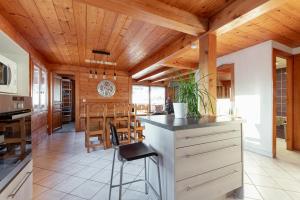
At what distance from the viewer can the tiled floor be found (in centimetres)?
177

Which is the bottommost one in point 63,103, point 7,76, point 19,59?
point 63,103

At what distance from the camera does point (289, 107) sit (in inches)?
134

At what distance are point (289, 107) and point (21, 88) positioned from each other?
5.17 metres

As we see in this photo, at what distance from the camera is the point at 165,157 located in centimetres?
136

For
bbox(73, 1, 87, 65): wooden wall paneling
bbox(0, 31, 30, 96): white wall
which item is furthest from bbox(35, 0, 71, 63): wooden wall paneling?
bbox(0, 31, 30, 96): white wall

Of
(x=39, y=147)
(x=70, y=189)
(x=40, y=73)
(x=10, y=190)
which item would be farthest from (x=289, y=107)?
(x=40, y=73)

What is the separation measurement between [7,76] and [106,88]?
175 inches

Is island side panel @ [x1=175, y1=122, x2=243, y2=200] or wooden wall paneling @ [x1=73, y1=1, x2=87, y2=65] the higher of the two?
wooden wall paneling @ [x1=73, y1=1, x2=87, y2=65]

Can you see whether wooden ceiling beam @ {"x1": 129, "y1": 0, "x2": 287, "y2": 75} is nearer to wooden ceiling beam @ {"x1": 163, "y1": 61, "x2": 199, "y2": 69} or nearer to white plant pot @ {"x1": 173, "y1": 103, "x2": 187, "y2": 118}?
white plant pot @ {"x1": 173, "y1": 103, "x2": 187, "y2": 118}

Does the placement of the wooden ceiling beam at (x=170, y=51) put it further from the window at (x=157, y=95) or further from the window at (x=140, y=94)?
the window at (x=157, y=95)

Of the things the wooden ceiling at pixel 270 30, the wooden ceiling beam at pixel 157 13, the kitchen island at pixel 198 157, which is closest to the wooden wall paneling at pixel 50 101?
the wooden ceiling beam at pixel 157 13

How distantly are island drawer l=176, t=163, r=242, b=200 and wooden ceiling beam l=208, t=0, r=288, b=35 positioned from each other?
170 centimetres

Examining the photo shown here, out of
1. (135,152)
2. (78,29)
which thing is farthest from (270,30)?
(78,29)

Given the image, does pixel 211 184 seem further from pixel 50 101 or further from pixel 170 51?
pixel 50 101
